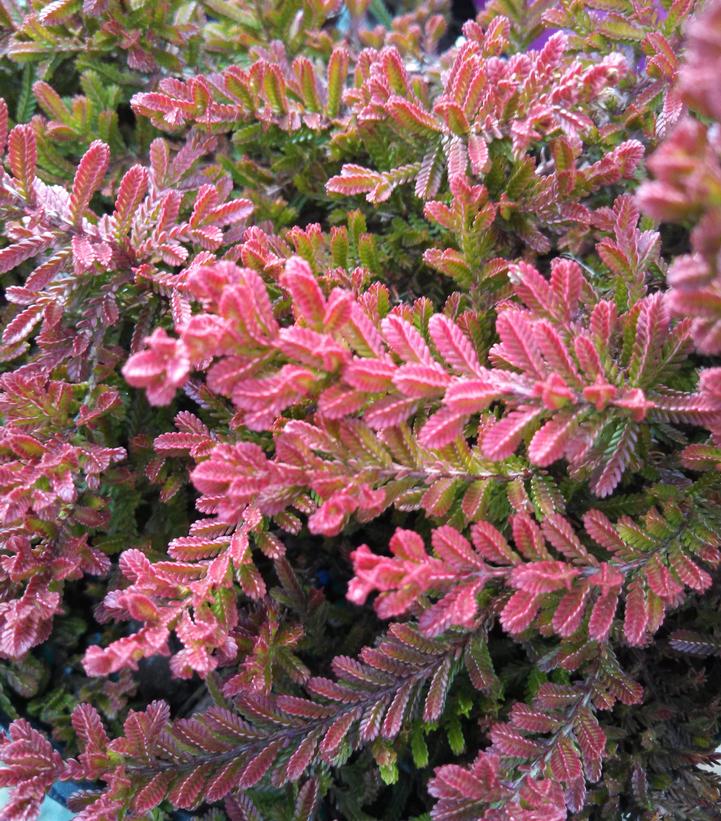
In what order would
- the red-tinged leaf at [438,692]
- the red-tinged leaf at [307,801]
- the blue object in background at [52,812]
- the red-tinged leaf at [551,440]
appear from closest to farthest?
the red-tinged leaf at [551,440], the red-tinged leaf at [438,692], the red-tinged leaf at [307,801], the blue object in background at [52,812]

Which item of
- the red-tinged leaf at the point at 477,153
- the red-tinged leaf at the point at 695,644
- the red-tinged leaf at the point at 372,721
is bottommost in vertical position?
the red-tinged leaf at the point at 372,721

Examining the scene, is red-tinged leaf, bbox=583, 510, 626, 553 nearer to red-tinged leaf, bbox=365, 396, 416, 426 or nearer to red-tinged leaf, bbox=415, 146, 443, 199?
red-tinged leaf, bbox=365, 396, 416, 426

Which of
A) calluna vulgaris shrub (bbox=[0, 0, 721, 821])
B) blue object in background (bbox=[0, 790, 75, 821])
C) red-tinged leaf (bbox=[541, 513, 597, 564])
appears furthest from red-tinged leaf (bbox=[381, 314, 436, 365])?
blue object in background (bbox=[0, 790, 75, 821])

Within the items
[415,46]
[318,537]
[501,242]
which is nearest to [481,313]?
[501,242]

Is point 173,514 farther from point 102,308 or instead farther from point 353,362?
point 353,362

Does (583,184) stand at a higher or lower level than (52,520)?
higher

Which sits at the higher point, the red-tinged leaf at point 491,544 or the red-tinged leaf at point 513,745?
the red-tinged leaf at point 491,544

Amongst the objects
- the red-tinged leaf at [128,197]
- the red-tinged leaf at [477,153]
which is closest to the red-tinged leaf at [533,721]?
the red-tinged leaf at [477,153]

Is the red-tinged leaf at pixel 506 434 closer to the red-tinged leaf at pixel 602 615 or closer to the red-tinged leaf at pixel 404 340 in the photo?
the red-tinged leaf at pixel 404 340
